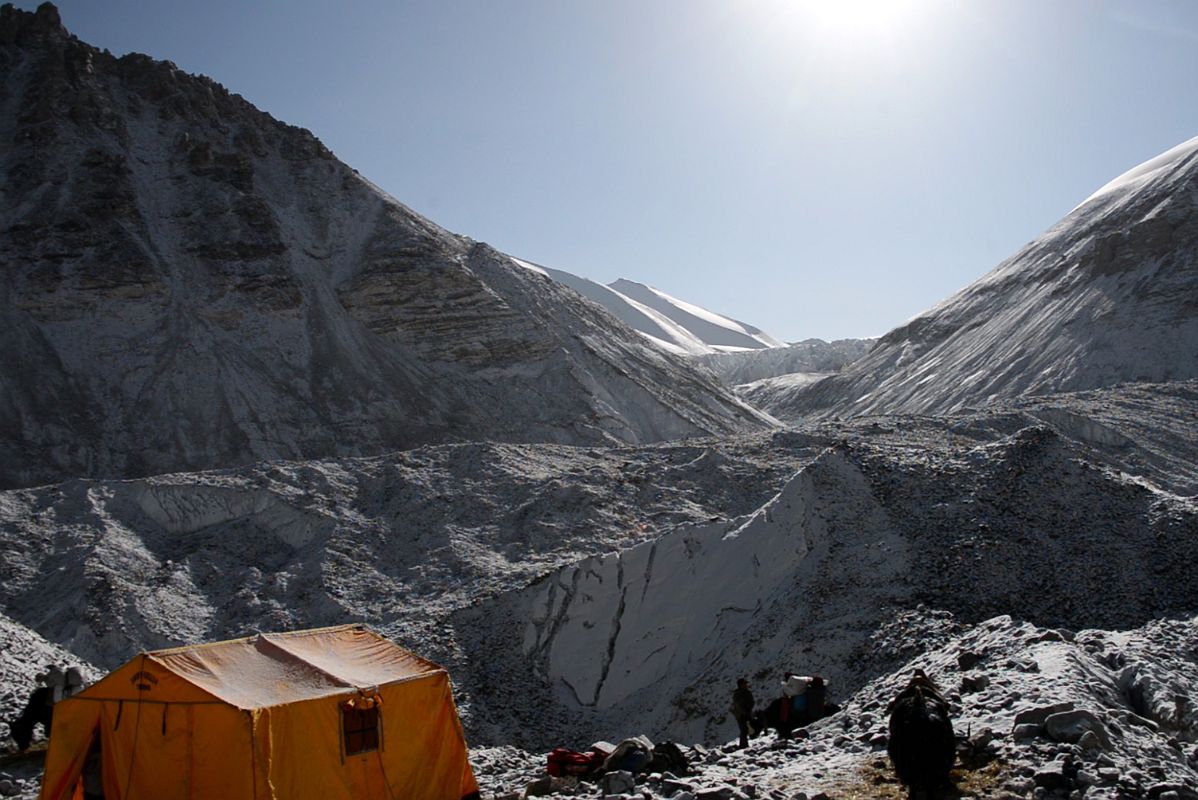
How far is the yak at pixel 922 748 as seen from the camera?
7418 millimetres

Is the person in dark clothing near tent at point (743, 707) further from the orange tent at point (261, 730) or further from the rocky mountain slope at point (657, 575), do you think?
the orange tent at point (261, 730)

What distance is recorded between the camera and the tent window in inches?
369

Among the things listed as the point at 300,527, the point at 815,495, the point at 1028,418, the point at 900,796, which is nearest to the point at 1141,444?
the point at 1028,418

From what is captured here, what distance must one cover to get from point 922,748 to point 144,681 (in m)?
6.80

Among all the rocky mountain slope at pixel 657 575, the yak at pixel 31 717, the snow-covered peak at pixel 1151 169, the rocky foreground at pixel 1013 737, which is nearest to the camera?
the rocky foreground at pixel 1013 737

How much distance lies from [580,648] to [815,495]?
4.92m

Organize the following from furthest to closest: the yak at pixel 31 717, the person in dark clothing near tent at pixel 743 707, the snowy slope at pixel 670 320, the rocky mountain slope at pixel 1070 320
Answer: the snowy slope at pixel 670 320 → the rocky mountain slope at pixel 1070 320 → the yak at pixel 31 717 → the person in dark clothing near tent at pixel 743 707

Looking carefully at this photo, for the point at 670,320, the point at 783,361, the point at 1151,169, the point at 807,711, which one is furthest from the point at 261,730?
the point at 670,320

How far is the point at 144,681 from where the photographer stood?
9203 mm

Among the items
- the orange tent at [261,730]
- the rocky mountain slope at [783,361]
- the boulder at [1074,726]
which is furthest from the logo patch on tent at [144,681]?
the rocky mountain slope at [783,361]

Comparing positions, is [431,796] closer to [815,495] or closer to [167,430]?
[815,495]

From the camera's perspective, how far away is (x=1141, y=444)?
32.1 metres

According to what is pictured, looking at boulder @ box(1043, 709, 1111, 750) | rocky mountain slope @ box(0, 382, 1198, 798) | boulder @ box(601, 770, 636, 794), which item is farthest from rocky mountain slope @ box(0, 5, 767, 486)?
boulder @ box(1043, 709, 1111, 750)

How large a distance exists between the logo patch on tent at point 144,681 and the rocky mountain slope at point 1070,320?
50810 millimetres
